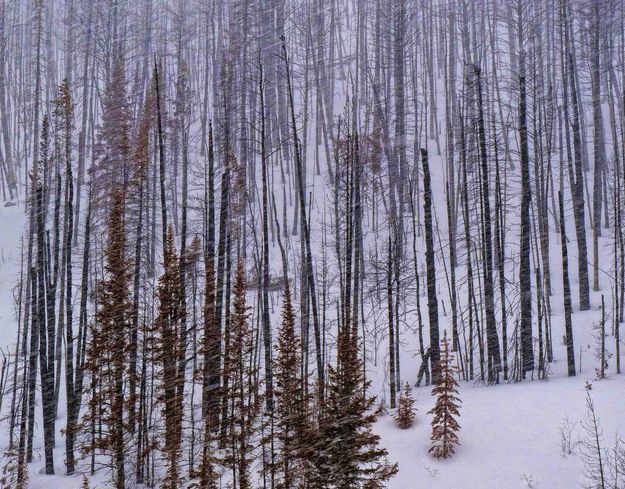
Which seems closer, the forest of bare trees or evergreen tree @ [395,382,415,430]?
evergreen tree @ [395,382,415,430]

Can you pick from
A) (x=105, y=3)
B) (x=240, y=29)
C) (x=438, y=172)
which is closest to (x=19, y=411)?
(x=240, y=29)

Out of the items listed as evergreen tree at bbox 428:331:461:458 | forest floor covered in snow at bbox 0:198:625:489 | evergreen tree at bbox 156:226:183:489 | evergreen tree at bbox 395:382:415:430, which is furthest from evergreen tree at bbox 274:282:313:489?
evergreen tree at bbox 156:226:183:489

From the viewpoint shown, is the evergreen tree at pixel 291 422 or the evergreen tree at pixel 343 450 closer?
the evergreen tree at pixel 343 450

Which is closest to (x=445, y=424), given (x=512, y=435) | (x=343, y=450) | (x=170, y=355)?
(x=512, y=435)

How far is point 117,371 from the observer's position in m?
16.2

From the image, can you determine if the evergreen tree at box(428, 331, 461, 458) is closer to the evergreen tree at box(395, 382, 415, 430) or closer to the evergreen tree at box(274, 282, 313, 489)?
the evergreen tree at box(395, 382, 415, 430)

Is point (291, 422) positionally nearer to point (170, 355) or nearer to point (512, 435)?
point (170, 355)

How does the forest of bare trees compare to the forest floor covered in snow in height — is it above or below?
above

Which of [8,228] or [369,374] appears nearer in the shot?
[369,374]

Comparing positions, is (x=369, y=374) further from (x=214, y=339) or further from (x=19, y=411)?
(x=19, y=411)

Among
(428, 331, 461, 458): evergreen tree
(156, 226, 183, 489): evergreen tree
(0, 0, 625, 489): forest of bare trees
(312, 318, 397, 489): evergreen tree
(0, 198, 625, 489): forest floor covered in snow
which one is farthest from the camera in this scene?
(156, 226, 183, 489): evergreen tree

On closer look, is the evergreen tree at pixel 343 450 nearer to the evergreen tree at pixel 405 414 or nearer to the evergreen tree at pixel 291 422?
the evergreen tree at pixel 291 422

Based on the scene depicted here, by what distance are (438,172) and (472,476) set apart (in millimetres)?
26503

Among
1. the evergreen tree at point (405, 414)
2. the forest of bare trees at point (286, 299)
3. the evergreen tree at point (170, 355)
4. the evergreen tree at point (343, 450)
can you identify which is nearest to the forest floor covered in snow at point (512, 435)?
the evergreen tree at point (405, 414)
